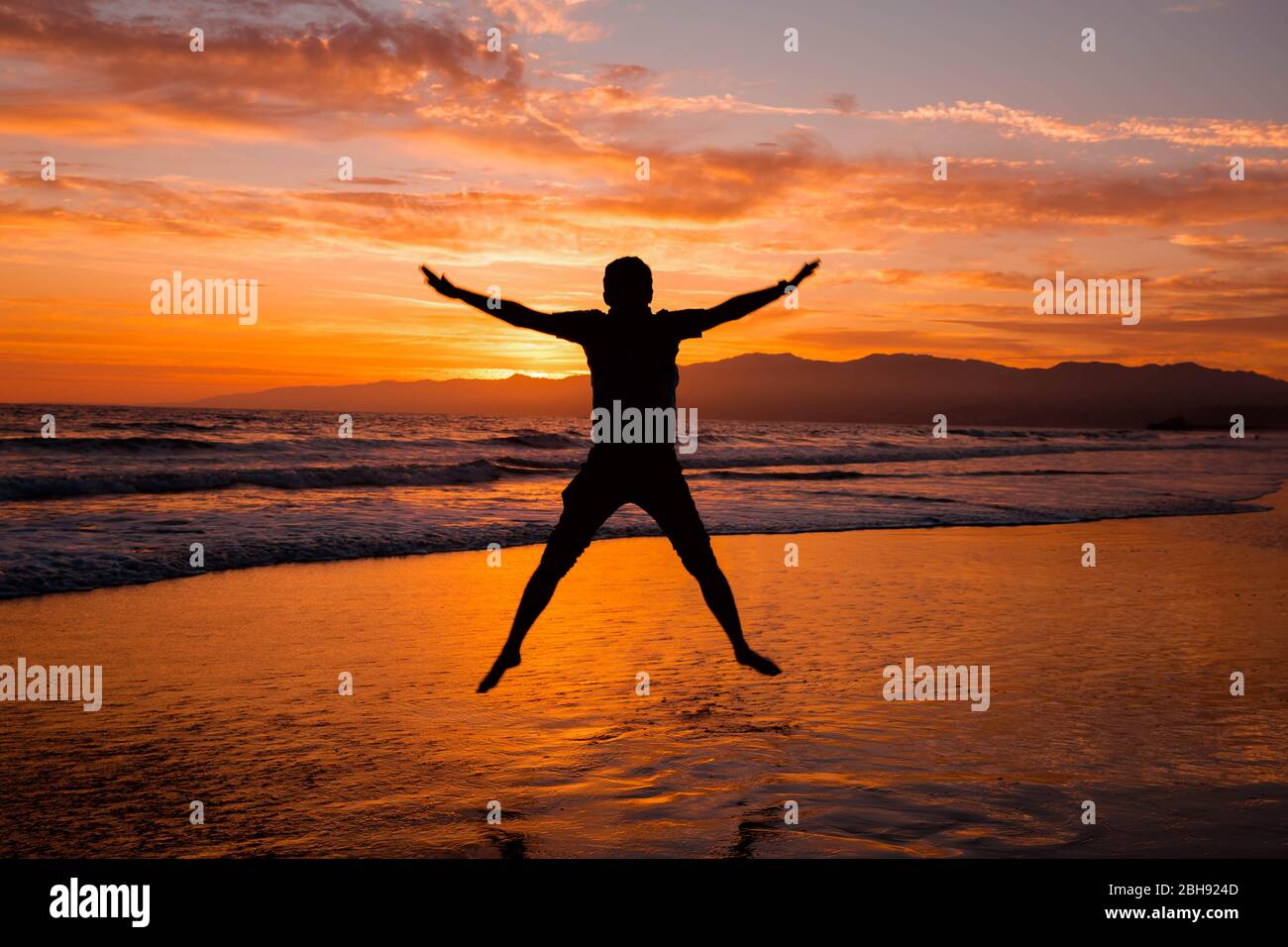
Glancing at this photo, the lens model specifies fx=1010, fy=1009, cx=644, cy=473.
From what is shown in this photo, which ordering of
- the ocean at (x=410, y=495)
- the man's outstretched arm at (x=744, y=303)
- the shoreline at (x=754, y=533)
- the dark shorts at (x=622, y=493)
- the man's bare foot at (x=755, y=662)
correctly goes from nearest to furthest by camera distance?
the man's outstretched arm at (x=744, y=303) → the dark shorts at (x=622, y=493) → the man's bare foot at (x=755, y=662) → the shoreline at (x=754, y=533) → the ocean at (x=410, y=495)

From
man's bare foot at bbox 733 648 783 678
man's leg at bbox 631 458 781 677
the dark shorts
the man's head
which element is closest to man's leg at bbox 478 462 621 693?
the dark shorts

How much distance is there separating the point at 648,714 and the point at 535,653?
5.88 feet

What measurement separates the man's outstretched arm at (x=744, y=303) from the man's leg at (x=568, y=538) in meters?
0.93

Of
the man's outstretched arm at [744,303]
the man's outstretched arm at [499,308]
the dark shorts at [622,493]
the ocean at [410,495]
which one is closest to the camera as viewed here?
the man's outstretched arm at [499,308]

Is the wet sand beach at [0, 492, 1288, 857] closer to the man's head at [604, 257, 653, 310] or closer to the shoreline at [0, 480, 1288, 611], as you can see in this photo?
the shoreline at [0, 480, 1288, 611]

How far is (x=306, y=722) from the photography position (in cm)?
583

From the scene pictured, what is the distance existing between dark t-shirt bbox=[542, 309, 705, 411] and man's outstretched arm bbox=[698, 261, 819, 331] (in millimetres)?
50

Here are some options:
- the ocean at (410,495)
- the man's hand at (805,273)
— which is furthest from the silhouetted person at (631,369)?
the ocean at (410,495)

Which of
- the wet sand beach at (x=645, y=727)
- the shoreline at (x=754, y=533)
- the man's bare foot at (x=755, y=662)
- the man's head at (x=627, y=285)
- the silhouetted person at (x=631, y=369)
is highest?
the man's head at (x=627, y=285)

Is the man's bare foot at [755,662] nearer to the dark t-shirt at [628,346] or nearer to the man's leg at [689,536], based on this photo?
the man's leg at [689,536]

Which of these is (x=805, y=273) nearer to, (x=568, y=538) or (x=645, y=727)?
(x=568, y=538)

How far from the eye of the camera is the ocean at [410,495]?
45.1 feet
